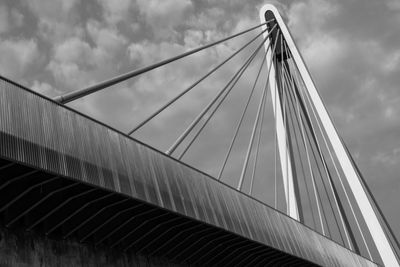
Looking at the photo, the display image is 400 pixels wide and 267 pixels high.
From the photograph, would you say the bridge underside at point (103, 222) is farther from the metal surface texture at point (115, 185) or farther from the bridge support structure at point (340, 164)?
the bridge support structure at point (340, 164)

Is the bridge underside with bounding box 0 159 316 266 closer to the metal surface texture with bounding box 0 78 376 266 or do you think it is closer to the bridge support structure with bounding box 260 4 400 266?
the metal surface texture with bounding box 0 78 376 266

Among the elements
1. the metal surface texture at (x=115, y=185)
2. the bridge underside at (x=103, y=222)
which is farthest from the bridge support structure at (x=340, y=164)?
the bridge underside at (x=103, y=222)

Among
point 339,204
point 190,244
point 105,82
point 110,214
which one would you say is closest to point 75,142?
point 110,214

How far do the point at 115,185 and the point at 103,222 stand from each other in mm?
A: 1882

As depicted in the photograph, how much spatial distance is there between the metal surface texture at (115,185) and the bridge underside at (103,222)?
0.08 ft

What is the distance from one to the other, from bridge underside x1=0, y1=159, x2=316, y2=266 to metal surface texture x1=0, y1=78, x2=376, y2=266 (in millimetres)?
24

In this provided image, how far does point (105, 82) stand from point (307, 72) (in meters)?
16.1

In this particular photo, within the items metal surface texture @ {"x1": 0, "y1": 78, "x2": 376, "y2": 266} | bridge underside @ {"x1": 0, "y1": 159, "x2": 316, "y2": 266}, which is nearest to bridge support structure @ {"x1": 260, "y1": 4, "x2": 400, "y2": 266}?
metal surface texture @ {"x1": 0, "y1": 78, "x2": 376, "y2": 266}

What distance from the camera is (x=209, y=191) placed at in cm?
1301

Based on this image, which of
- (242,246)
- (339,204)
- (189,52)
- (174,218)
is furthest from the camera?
(339,204)

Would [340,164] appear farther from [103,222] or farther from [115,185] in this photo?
[115,185]

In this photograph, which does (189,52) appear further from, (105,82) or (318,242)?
(318,242)

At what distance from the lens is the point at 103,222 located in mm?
11062

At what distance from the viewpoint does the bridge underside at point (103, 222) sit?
911cm
